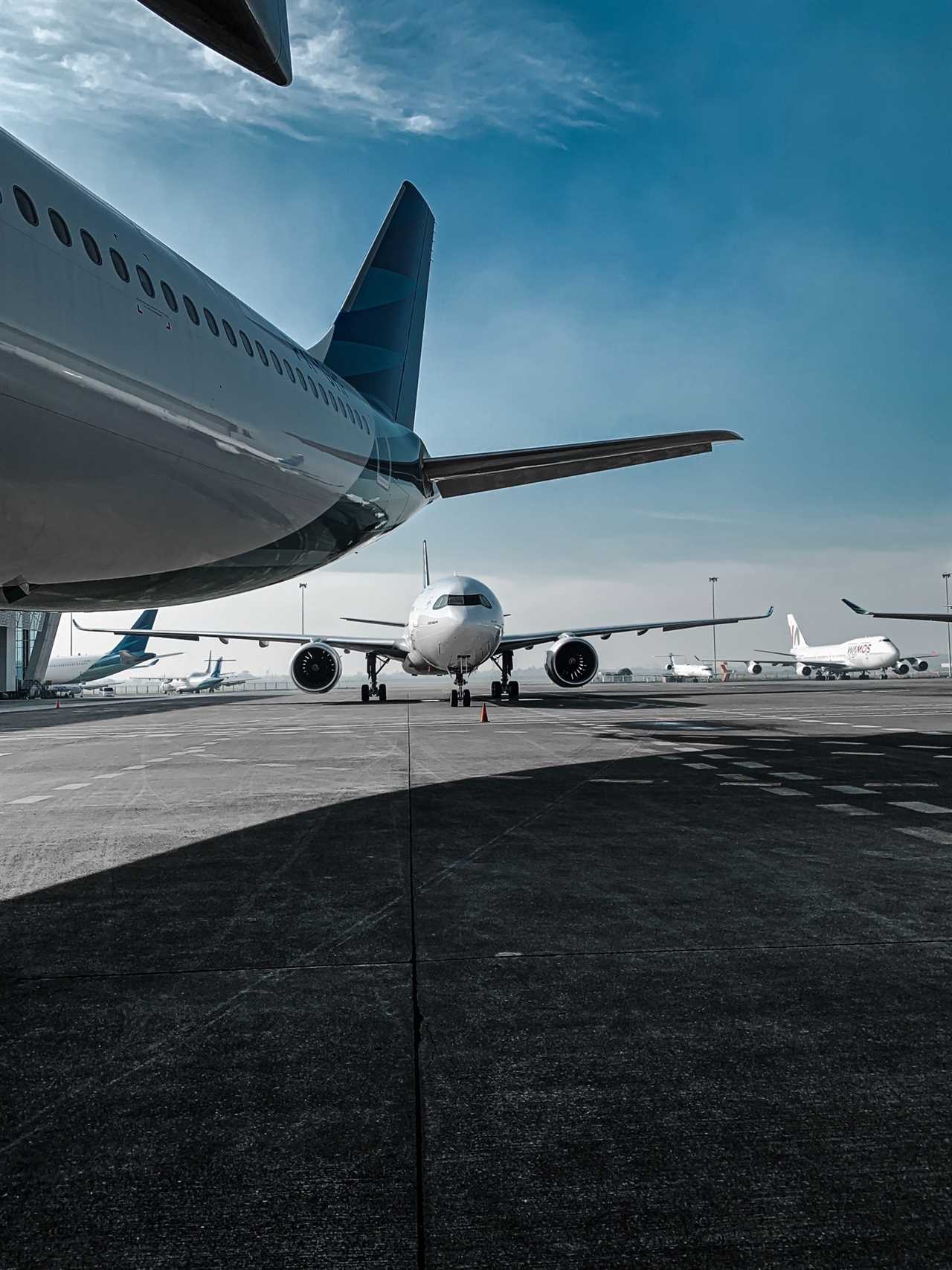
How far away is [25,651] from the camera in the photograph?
58.8m

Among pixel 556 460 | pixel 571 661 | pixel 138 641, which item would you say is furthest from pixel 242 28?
pixel 138 641

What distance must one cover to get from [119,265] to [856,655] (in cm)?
6383

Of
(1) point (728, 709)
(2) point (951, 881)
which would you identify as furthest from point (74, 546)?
(1) point (728, 709)

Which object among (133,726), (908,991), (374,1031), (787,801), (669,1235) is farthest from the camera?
(133,726)

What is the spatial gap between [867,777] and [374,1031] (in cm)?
641

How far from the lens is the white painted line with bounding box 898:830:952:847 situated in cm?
478

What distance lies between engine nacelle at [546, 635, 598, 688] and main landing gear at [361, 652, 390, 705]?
666cm

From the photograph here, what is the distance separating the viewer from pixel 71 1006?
259 centimetres

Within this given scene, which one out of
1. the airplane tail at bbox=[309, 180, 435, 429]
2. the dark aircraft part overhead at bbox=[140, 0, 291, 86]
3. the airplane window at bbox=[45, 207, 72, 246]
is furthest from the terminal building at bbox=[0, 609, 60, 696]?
the dark aircraft part overhead at bbox=[140, 0, 291, 86]

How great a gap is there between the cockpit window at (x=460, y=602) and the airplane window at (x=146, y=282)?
16147 millimetres

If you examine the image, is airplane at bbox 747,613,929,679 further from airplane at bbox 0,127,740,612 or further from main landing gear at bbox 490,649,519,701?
airplane at bbox 0,127,740,612

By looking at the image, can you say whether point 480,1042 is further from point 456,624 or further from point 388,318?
point 456,624

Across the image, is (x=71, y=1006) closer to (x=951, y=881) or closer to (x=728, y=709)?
(x=951, y=881)

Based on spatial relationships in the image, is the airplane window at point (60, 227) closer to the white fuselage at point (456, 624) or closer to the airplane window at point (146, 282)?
the airplane window at point (146, 282)
